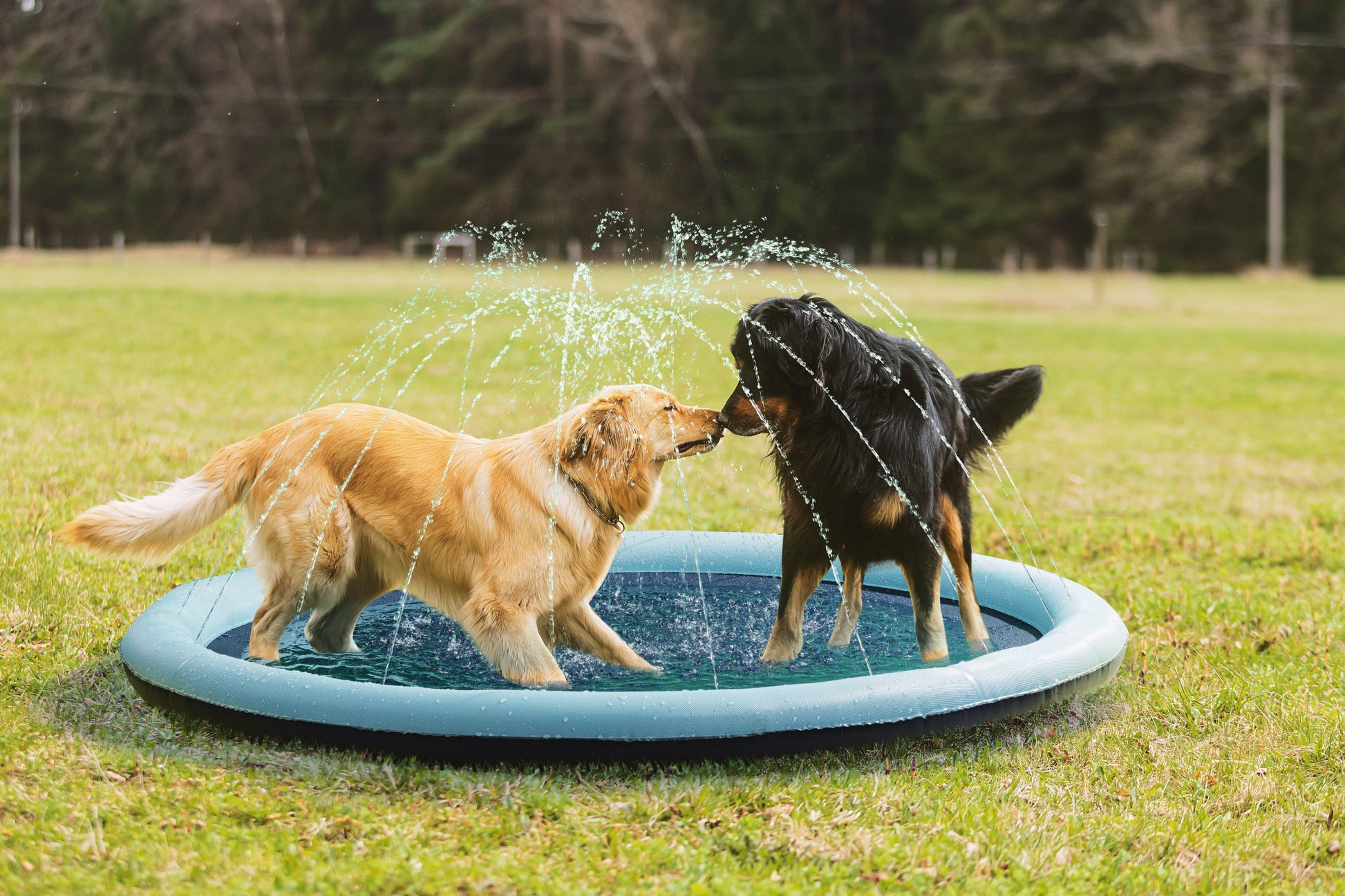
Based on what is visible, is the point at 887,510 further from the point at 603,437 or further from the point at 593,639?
the point at 593,639

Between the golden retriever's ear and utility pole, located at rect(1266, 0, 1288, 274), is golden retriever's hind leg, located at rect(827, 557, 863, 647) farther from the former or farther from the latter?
utility pole, located at rect(1266, 0, 1288, 274)

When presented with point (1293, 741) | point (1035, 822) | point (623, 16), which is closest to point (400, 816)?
point (1035, 822)

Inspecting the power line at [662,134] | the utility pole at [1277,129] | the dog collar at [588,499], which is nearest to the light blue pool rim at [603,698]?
the dog collar at [588,499]

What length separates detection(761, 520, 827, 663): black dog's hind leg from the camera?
5.20 m

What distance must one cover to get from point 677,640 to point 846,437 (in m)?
1.44

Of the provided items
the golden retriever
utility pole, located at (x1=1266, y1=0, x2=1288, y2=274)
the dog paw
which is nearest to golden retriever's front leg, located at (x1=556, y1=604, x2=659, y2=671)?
the golden retriever

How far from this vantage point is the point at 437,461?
16.6 feet

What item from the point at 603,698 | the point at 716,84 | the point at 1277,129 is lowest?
the point at 603,698

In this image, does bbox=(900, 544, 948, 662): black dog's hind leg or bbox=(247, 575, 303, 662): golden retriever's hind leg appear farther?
bbox=(900, 544, 948, 662): black dog's hind leg

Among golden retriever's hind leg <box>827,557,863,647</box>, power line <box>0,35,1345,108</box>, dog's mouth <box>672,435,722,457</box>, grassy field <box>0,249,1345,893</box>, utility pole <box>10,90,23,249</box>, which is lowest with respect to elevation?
grassy field <box>0,249,1345,893</box>

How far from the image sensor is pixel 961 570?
5.52 metres

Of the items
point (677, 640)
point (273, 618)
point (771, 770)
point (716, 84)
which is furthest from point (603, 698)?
point (716, 84)

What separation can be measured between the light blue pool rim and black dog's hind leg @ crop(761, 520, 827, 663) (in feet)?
2.65

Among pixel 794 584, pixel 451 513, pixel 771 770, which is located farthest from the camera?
pixel 794 584
